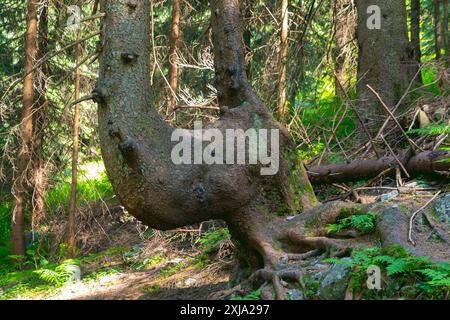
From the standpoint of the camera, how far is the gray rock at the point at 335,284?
4975mm

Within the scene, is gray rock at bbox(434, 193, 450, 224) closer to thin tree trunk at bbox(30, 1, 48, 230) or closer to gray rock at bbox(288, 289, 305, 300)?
gray rock at bbox(288, 289, 305, 300)

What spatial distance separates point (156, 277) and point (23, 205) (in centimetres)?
582

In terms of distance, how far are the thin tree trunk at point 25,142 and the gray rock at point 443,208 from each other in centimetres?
961

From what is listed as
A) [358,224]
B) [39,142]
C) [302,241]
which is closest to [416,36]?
[358,224]

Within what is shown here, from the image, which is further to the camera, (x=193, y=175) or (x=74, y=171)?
(x=74, y=171)

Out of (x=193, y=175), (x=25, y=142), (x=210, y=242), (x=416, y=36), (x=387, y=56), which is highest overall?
(x=416, y=36)

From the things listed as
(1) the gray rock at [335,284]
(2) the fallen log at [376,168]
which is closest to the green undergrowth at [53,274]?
(2) the fallen log at [376,168]

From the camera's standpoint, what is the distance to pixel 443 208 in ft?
Answer: 19.7

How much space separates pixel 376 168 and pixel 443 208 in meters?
1.81

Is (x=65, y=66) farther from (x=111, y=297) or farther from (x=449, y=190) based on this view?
(x=449, y=190)

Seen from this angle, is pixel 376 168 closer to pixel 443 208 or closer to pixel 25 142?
pixel 443 208

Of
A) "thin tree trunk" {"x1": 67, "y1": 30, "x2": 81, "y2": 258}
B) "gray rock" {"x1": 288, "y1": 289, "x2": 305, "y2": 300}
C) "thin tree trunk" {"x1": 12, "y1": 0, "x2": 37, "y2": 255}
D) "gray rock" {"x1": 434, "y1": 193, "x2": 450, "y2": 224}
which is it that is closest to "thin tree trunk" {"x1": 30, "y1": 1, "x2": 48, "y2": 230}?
"thin tree trunk" {"x1": 12, "y1": 0, "x2": 37, "y2": 255}

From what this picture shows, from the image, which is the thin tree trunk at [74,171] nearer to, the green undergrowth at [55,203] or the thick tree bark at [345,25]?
the green undergrowth at [55,203]
